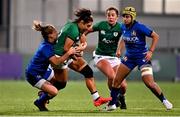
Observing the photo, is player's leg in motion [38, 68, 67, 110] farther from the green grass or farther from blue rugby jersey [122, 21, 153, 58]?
blue rugby jersey [122, 21, 153, 58]

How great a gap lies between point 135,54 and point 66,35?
1.46 m

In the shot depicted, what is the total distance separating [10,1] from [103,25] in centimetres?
2054

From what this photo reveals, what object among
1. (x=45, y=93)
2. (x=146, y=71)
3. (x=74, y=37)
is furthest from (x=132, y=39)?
(x=45, y=93)

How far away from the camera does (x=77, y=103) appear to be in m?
19.9

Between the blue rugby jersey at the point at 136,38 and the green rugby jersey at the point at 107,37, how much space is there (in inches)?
50.0

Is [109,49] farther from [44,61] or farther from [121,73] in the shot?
[44,61]

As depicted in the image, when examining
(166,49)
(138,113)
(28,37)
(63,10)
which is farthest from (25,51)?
(138,113)

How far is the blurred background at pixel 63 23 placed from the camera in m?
34.0

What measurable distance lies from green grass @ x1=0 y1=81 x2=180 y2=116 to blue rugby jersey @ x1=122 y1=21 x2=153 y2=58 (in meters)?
1.14

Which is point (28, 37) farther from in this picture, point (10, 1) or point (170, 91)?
point (170, 91)

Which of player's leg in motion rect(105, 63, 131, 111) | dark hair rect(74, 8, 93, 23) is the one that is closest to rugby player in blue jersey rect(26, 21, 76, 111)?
dark hair rect(74, 8, 93, 23)

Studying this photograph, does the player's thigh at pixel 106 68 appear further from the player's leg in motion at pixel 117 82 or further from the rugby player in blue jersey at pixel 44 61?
the rugby player in blue jersey at pixel 44 61

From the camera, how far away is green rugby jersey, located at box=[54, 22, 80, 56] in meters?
16.4

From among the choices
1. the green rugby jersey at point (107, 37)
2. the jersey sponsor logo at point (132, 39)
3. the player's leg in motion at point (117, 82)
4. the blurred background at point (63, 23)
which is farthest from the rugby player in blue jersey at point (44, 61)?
the blurred background at point (63, 23)
